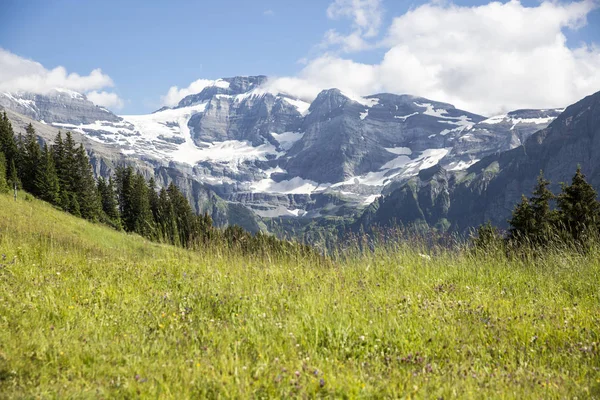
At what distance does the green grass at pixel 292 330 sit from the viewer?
171 inches

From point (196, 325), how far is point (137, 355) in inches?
41.6

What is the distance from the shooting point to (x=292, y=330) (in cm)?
566

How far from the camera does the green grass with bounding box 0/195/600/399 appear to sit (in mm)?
4336

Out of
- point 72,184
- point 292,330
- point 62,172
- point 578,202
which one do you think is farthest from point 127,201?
point 292,330

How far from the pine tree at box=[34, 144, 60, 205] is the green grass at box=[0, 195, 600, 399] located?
2730 inches

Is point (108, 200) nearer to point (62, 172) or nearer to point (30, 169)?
point (62, 172)

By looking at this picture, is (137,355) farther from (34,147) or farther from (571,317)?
(34,147)

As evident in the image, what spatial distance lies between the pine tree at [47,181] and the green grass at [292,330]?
227ft

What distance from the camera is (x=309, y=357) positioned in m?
4.93

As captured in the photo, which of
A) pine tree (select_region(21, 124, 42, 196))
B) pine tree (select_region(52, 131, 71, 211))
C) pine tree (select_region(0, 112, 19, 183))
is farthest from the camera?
pine tree (select_region(0, 112, 19, 183))

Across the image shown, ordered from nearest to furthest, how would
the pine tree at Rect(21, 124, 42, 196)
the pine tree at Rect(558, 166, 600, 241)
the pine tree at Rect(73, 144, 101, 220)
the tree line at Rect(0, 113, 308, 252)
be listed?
1. the pine tree at Rect(558, 166, 600, 241)
2. the tree line at Rect(0, 113, 308, 252)
3. the pine tree at Rect(21, 124, 42, 196)
4. the pine tree at Rect(73, 144, 101, 220)

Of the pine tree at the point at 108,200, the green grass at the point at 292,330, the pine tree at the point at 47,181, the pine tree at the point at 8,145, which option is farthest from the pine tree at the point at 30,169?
the green grass at the point at 292,330

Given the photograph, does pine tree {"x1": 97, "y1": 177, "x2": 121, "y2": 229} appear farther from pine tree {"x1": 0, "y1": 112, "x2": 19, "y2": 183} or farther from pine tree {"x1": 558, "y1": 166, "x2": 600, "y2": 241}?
pine tree {"x1": 558, "y1": 166, "x2": 600, "y2": 241}

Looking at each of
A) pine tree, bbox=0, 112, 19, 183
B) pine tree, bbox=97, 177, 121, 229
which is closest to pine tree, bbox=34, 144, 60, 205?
pine tree, bbox=0, 112, 19, 183
